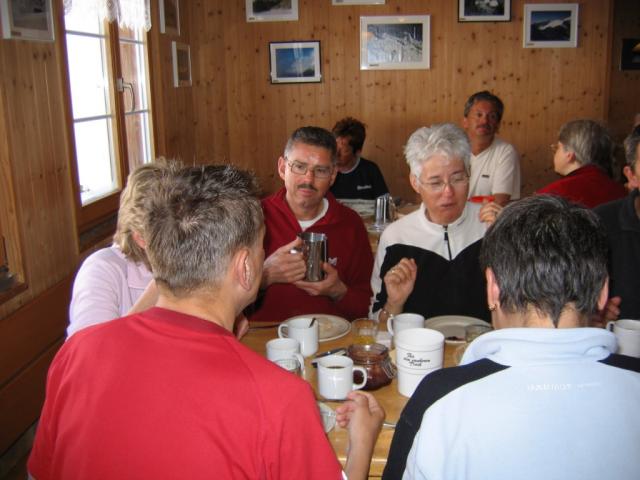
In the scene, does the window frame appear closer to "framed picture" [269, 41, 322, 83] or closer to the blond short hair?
the blond short hair

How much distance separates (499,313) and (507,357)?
144 mm

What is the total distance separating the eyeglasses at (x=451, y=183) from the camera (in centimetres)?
228

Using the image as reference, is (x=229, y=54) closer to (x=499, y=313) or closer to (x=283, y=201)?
(x=283, y=201)

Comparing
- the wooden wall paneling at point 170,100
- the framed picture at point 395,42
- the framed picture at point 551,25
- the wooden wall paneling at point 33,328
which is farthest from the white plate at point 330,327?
the framed picture at point 551,25

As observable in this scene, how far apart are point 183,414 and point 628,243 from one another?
1834mm

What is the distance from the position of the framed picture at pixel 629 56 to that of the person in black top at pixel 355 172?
3.70 m

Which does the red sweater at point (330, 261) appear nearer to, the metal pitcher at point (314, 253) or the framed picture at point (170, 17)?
the metal pitcher at point (314, 253)

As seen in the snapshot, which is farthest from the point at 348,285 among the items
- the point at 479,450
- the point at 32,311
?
the point at 479,450

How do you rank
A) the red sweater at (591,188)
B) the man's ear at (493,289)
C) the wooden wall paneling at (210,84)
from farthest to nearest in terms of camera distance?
the wooden wall paneling at (210,84) < the red sweater at (591,188) < the man's ear at (493,289)

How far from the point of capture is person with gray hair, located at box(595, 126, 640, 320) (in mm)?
2141

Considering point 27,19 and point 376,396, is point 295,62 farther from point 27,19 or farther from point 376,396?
point 376,396

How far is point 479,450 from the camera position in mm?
932

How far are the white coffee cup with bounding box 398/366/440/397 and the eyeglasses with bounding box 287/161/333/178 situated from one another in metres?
1.22

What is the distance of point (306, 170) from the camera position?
2.56 m
